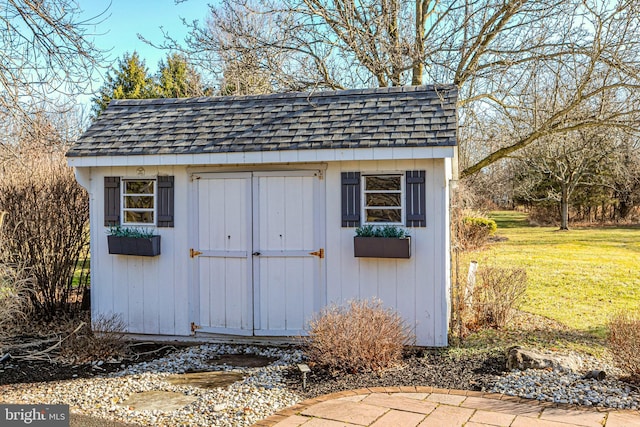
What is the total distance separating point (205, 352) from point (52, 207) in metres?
3.91

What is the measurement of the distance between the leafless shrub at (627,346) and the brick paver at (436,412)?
65cm

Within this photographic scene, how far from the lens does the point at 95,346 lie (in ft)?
20.5

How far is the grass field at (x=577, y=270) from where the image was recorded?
368 inches

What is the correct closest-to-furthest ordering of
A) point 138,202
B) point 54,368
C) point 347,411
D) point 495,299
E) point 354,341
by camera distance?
1. point 347,411
2. point 354,341
3. point 54,368
4. point 138,202
5. point 495,299

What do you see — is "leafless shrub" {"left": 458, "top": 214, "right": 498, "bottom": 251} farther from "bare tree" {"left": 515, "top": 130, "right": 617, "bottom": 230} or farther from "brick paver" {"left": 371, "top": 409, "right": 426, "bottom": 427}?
"brick paver" {"left": 371, "top": 409, "right": 426, "bottom": 427}

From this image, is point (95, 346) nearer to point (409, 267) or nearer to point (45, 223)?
point (45, 223)

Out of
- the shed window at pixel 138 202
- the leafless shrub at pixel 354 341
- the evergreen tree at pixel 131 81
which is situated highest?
the evergreen tree at pixel 131 81

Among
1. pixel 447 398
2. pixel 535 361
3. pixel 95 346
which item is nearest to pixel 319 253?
pixel 447 398

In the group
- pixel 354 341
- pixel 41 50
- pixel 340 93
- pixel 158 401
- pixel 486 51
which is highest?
pixel 486 51

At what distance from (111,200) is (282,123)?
8.35ft

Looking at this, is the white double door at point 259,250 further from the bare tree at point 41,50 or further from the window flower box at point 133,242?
the bare tree at point 41,50

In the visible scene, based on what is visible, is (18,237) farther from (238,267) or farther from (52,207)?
(238,267)

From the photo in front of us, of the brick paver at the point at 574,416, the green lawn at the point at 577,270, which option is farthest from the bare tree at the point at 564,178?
the brick paver at the point at 574,416

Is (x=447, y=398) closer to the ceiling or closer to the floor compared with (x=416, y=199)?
closer to the floor
